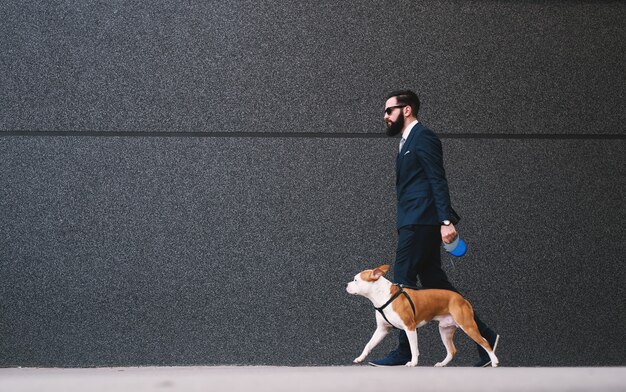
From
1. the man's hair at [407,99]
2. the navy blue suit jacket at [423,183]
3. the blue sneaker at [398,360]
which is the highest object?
the man's hair at [407,99]

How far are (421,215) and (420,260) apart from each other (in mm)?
192

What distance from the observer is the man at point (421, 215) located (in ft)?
11.0

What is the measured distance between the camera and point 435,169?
336 cm

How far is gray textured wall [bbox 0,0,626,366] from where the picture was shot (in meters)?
4.24

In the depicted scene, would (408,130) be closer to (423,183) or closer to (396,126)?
(396,126)

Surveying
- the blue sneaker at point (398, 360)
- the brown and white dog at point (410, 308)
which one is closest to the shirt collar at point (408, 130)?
the brown and white dog at point (410, 308)

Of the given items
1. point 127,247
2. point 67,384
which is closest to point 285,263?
point 127,247

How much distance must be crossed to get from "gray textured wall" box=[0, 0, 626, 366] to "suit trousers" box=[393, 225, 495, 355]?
0.84 m

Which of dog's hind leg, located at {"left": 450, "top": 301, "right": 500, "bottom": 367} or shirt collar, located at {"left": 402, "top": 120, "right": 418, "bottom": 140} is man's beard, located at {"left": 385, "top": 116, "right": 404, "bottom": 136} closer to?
shirt collar, located at {"left": 402, "top": 120, "right": 418, "bottom": 140}

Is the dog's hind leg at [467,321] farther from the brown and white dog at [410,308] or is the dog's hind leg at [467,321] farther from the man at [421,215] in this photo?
the man at [421,215]

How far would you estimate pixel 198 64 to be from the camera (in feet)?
14.3

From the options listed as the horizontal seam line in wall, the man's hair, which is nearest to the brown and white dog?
the man's hair

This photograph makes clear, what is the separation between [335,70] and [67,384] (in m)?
2.57

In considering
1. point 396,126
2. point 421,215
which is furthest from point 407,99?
point 421,215
